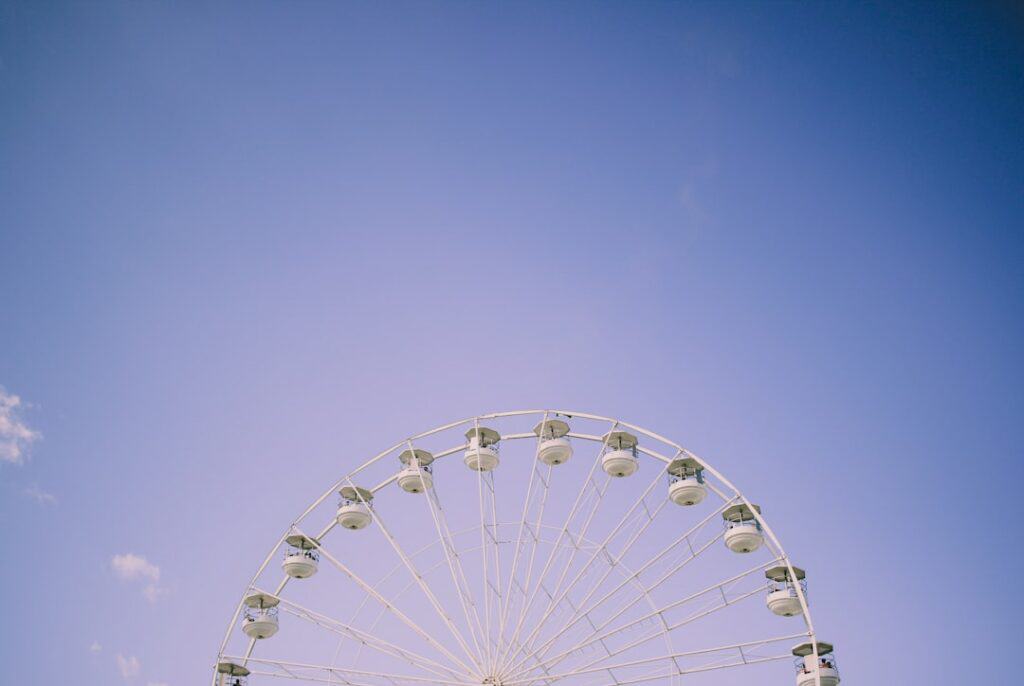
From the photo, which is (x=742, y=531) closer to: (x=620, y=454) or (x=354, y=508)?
(x=620, y=454)

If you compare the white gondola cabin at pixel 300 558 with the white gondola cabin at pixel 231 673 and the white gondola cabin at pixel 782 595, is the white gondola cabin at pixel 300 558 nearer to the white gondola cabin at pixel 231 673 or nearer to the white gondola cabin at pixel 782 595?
the white gondola cabin at pixel 231 673

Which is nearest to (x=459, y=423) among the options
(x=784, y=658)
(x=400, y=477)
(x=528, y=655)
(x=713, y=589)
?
(x=400, y=477)

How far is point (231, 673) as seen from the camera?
25312 mm

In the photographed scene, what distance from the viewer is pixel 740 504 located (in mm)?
24719

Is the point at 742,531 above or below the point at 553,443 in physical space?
below

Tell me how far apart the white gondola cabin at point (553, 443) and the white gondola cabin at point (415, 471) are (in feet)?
13.0

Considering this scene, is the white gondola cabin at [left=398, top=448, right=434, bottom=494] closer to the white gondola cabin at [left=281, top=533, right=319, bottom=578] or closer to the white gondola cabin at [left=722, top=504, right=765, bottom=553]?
the white gondola cabin at [left=281, top=533, right=319, bottom=578]

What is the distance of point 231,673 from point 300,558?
3857mm

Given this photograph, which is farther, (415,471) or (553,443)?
(415,471)

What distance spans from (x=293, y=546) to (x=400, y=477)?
4.05 metres

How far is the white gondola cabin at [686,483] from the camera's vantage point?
25.6 metres

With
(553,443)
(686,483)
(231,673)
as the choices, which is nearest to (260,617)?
(231,673)

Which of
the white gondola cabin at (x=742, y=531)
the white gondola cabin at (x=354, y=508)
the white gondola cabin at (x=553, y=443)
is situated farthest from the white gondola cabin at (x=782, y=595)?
the white gondola cabin at (x=354, y=508)

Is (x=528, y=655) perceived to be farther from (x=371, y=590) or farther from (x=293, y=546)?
(x=293, y=546)
